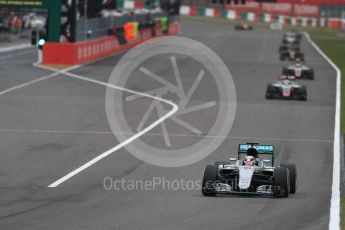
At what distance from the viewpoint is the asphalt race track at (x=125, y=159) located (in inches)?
640

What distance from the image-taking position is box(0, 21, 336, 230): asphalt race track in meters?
16.3

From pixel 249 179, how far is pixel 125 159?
5941 mm

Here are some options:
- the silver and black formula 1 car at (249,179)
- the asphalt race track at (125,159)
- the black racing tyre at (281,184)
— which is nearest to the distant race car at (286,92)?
the asphalt race track at (125,159)

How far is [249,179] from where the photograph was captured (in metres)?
18.9

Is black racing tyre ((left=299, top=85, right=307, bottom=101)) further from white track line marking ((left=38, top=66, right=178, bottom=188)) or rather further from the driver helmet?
the driver helmet

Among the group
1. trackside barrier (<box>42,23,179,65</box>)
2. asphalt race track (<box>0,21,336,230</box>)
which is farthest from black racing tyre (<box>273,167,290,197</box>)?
trackside barrier (<box>42,23,179,65</box>)

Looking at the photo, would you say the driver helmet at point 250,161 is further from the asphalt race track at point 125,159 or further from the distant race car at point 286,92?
the distant race car at point 286,92

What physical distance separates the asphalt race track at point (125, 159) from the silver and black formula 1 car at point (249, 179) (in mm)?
229

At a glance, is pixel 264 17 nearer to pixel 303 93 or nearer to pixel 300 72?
pixel 300 72

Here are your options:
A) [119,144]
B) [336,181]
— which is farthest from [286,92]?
[336,181]

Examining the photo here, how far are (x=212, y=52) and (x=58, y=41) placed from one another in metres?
17.1

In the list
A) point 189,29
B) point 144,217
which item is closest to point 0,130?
point 144,217

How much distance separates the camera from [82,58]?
5878cm

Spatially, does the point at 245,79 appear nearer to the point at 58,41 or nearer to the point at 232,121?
the point at 58,41
